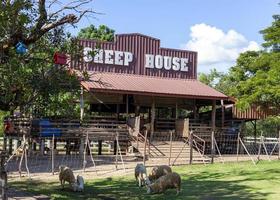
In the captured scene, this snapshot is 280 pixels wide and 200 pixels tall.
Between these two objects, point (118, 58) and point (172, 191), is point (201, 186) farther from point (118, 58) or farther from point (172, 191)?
point (118, 58)

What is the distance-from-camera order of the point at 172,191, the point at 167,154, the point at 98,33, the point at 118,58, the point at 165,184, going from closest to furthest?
the point at 165,184 < the point at 172,191 < the point at 167,154 < the point at 118,58 < the point at 98,33

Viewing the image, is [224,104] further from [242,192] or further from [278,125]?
[242,192]

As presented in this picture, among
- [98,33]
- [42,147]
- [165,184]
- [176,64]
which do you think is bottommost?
[165,184]

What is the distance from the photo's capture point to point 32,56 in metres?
12.2

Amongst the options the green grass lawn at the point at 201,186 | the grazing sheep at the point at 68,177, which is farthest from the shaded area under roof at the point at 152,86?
the grazing sheep at the point at 68,177

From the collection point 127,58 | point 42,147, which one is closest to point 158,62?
point 127,58

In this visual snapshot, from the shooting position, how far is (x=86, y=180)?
18500 millimetres

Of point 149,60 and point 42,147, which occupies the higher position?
point 149,60

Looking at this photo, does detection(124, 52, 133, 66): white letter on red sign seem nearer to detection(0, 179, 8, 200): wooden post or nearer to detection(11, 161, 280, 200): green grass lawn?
detection(11, 161, 280, 200): green grass lawn

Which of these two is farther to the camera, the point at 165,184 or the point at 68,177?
the point at 68,177

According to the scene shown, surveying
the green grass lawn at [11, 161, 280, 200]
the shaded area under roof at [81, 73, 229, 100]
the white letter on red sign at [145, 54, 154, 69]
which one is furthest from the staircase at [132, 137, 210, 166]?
the white letter on red sign at [145, 54, 154, 69]

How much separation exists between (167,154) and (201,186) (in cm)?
1056

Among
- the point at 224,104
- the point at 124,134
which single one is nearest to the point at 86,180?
the point at 124,134

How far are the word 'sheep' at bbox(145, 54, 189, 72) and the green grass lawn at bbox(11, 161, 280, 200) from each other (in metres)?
14.2
